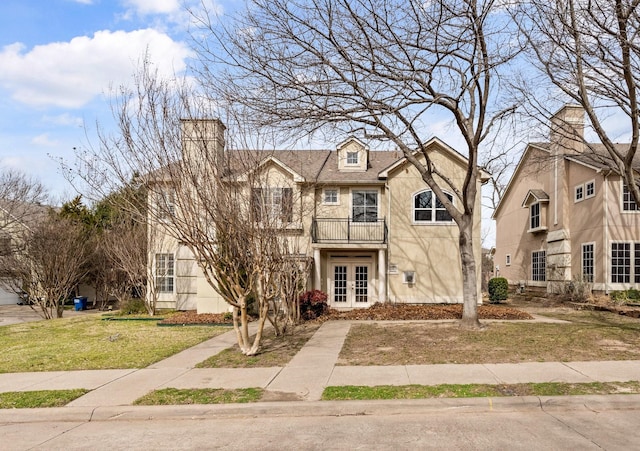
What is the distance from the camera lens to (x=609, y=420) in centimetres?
585

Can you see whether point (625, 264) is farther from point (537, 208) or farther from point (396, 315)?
point (396, 315)

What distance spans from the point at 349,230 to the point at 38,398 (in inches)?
533

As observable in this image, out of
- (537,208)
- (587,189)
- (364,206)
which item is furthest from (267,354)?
(537,208)

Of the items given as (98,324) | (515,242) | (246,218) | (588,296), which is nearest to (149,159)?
(246,218)

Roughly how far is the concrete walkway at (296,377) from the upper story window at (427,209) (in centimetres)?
1113

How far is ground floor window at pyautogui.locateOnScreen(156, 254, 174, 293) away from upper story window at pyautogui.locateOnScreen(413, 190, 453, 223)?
35.0 feet

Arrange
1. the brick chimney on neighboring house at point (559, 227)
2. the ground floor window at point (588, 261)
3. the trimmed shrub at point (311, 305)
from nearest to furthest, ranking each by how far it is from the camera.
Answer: the trimmed shrub at point (311, 305) → the ground floor window at point (588, 261) → the brick chimney on neighboring house at point (559, 227)

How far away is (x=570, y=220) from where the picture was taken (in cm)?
2241

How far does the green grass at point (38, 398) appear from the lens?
6727 mm

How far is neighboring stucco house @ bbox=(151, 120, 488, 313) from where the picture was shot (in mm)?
18969

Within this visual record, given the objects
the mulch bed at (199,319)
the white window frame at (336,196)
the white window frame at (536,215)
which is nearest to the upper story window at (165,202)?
the mulch bed at (199,319)

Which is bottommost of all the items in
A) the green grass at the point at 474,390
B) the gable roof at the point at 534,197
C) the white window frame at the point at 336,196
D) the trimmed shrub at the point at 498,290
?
the green grass at the point at 474,390

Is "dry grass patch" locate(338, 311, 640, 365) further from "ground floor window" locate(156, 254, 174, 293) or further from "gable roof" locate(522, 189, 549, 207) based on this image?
"gable roof" locate(522, 189, 549, 207)

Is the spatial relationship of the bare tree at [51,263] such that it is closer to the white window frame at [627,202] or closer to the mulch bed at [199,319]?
the mulch bed at [199,319]
